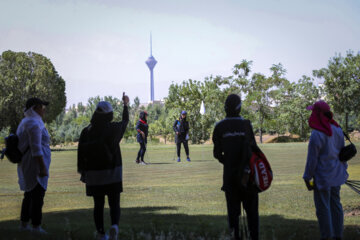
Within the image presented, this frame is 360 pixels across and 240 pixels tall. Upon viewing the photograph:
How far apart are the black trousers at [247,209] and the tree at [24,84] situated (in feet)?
166

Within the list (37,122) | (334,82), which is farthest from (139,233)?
(334,82)

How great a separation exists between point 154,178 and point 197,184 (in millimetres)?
2354

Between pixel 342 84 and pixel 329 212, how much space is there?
205ft

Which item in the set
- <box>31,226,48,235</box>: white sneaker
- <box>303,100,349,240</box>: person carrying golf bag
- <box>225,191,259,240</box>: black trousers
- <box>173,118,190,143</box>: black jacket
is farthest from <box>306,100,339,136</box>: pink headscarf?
<box>173,118,190,143</box>: black jacket

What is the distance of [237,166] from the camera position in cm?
603

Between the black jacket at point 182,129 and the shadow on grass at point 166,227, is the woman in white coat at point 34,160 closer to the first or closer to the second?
the shadow on grass at point 166,227

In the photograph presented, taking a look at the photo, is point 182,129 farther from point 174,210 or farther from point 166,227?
point 166,227

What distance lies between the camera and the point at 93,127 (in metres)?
6.46

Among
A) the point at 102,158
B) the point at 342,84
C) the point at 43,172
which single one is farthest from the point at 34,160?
the point at 342,84

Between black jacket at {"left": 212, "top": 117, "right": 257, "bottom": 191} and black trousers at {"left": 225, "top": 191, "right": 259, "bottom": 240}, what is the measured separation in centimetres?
12

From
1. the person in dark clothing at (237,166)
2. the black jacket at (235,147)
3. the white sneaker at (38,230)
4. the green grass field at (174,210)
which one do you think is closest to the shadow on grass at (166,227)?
the green grass field at (174,210)

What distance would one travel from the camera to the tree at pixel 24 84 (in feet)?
180

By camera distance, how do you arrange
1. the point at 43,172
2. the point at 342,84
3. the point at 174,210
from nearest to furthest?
the point at 43,172 → the point at 174,210 → the point at 342,84

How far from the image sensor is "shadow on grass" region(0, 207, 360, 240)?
6863 mm
